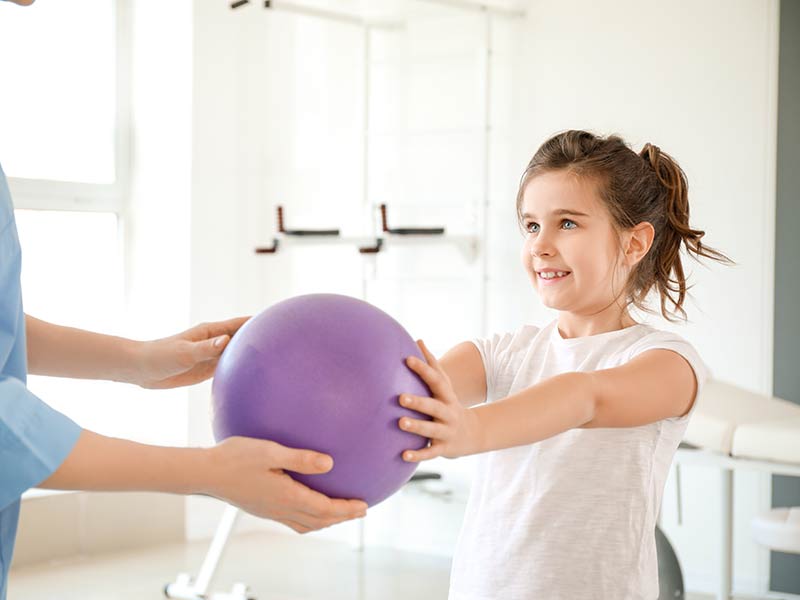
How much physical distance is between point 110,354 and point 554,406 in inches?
27.8

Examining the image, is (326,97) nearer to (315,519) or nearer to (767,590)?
(767,590)

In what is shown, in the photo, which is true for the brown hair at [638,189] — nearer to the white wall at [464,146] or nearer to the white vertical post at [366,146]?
the white wall at [464,146]

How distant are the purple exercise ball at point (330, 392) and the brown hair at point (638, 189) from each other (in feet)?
1.56

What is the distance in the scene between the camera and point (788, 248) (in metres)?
3.92

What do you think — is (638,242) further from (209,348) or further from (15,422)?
(15,422)

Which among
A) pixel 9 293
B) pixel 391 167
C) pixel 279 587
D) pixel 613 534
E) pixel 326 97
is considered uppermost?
pixel 326 97

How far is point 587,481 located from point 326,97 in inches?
141

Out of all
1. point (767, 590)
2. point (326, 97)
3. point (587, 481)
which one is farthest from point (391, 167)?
point (587, 481)

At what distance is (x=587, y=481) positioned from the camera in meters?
1.62

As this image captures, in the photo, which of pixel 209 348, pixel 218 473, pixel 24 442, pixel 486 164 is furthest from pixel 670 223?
pixel 486 164

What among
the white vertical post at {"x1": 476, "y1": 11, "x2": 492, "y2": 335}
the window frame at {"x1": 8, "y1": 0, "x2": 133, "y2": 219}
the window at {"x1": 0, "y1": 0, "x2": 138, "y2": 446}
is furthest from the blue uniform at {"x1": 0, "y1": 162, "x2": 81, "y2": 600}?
the window frame at {"x1": 8, "y1": 0, "x2": 133, "y2": 219}

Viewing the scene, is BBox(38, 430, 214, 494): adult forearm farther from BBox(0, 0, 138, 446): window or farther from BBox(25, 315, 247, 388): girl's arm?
BBox(0, 0, 138, 446): window

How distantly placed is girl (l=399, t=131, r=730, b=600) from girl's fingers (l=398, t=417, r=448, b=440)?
12 cm

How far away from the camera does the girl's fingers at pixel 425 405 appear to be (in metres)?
1.36
